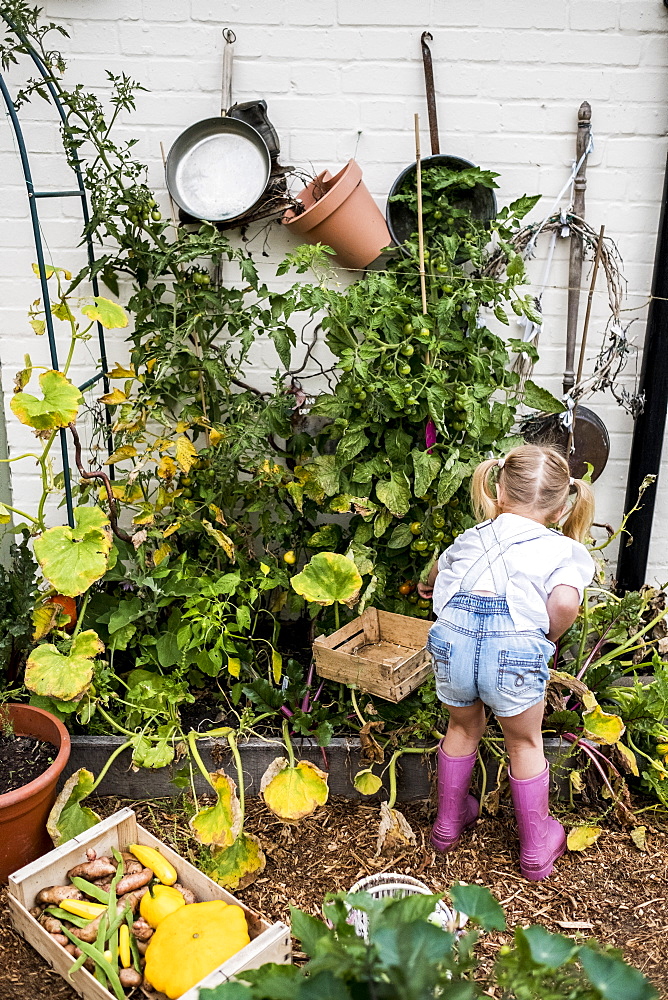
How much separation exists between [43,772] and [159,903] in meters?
0.51

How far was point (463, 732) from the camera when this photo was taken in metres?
2.32

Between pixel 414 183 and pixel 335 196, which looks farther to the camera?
pixel 414 183

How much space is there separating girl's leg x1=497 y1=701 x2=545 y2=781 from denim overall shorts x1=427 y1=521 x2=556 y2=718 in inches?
2.3

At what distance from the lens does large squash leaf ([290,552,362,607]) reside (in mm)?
2479

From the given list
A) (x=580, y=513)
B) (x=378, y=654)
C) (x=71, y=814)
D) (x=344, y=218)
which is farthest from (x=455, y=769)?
(x=344, y=218)

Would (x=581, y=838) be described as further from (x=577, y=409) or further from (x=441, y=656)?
(x=577, y=409)

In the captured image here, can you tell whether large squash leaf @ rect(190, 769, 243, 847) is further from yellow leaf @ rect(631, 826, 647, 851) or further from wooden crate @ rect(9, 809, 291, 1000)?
yellow leaf @ rect(631, 826, 647, 851)

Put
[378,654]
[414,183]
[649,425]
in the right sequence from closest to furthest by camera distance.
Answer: [378,654] < [414,183] < [649,425]

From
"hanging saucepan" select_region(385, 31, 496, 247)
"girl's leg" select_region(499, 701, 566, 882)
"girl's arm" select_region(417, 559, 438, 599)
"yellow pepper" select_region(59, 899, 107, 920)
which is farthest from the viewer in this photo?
"hanging saucepan" select_region(385, 31, 496, 247)

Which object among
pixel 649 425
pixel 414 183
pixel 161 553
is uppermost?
pixel 414 183

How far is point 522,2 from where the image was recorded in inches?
105

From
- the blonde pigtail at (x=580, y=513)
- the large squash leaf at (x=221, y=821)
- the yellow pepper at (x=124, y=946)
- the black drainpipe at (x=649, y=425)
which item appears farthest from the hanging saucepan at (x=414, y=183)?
the yellow pepper at (x=124, y=946)

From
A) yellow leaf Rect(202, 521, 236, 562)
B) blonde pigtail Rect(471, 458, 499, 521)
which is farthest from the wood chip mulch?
blonde pigtail Rect(471, 458, 499, 521)

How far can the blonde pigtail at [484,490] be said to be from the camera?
2.33 meters
